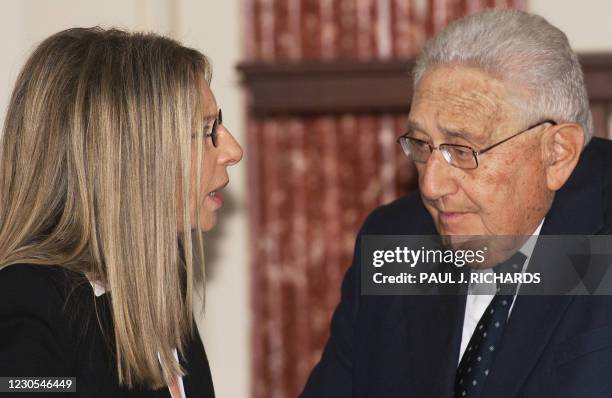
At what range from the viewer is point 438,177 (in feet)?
7.95

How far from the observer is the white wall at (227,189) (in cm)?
391

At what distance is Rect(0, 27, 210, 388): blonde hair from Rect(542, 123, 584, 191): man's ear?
0.88 m

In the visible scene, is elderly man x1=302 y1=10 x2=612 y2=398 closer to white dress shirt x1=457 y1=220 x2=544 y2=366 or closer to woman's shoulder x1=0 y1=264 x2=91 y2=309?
white dress shirt x1=457 y1=220 x2=544 y2=366

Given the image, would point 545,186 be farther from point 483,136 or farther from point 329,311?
point 329,311

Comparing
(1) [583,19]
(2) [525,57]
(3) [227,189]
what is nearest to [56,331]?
(2) [525,57]

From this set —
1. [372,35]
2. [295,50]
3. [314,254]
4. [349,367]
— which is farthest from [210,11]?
[349,367]

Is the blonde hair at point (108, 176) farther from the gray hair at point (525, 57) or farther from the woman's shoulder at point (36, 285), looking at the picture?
the gray hair at point (525, 57)

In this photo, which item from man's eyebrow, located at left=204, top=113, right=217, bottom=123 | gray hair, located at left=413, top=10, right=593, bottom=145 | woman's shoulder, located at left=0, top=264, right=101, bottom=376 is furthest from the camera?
gray hair, located at left=413, top=10, right=593, bottom=145

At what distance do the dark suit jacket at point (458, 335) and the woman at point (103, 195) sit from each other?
2.22 feet

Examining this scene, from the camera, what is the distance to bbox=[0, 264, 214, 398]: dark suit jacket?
184 cm

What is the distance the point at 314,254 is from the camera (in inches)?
162

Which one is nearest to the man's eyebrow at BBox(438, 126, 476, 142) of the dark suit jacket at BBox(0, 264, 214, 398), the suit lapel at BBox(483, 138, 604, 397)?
the suit lapel at BBox(483, 138, 604, 397)

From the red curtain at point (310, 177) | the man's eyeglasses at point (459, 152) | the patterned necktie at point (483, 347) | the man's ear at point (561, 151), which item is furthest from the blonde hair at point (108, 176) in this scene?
the red curtain at point (310, 177)

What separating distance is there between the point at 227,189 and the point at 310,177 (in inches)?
13.6
